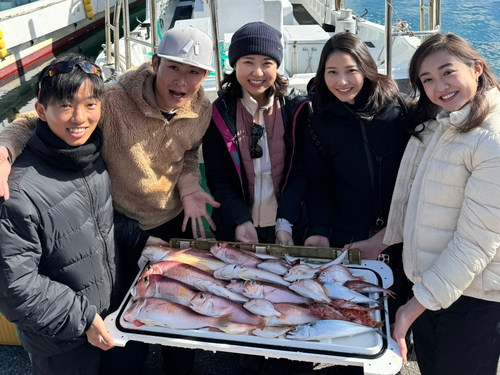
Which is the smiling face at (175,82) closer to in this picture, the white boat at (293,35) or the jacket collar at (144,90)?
the jacket collar at (144,90)

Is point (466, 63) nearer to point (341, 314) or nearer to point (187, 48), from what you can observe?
point (341, 314)

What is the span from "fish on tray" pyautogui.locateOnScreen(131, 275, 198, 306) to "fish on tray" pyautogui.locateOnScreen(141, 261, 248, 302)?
0.05m

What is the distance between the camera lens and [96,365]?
2.22 metres

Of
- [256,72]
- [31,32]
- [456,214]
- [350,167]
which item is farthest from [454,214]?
[31,32]

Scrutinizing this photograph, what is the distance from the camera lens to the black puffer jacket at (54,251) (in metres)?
1.72

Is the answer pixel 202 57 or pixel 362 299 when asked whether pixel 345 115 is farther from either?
pixel 362 299

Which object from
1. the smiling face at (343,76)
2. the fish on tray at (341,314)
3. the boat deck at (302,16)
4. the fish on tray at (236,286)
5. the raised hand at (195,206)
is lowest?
the fish on tray at (341,314)

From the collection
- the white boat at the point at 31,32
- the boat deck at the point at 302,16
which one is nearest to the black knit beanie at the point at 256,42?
the boat deck at the point at 302,16

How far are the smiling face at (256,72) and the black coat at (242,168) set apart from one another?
0.20m

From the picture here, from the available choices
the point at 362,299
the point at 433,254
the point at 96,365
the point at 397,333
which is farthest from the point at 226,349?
the point at 433,254

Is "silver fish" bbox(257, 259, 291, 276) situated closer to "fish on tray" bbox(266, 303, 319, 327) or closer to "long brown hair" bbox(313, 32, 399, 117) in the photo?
"fish on tray" bbox(266, 303, 319, 327)

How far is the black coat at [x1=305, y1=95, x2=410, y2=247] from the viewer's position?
2.45 meters

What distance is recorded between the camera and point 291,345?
66.5 inches

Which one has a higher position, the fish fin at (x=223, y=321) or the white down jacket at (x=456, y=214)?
the white down jacket at (x=456, y=214)
